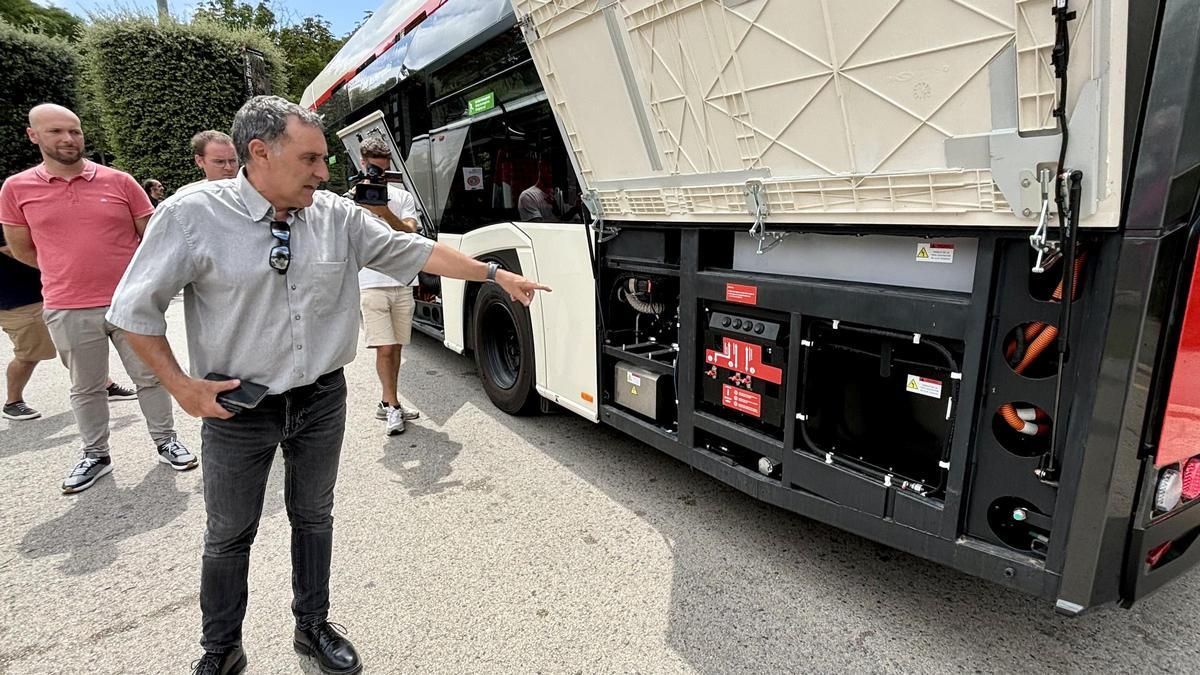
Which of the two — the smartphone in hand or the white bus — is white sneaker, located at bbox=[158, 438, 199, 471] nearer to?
the smartphone in hand

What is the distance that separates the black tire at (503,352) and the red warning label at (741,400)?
1.75 metres

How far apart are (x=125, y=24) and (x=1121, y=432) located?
17318 mm

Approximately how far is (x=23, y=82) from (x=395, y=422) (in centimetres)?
1744

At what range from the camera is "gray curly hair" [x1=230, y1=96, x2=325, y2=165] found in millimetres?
1727

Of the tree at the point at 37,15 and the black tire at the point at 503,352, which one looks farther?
the tree at the point at 37,15

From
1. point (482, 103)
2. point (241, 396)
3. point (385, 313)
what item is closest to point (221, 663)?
point (241, 396)

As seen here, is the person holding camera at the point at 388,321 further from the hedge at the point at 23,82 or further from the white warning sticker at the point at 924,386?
the hedge at the point at 23,82

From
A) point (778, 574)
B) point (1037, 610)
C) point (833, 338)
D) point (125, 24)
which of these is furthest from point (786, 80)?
point (125, 24)

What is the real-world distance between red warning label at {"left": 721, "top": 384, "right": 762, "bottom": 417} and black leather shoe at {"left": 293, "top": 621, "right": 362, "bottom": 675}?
1.72 meters

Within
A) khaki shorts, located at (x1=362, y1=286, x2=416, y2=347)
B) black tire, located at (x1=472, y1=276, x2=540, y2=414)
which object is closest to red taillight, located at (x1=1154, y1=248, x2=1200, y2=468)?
black tire, located at (x1=472, y1=276, x2=540, y2=414)

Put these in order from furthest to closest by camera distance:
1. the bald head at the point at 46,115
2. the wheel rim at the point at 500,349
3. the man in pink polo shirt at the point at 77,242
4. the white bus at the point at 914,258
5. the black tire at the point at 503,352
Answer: the wheel rim at the point at 500,349
the black tire at the point at 503,352
the man in pink polo shirt at the point at 77,242
the bald head at the point at 46,115
the white bus at the point at 914,258

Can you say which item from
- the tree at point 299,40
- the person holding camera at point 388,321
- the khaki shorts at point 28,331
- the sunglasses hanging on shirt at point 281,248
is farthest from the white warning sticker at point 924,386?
the tree at point 299,40

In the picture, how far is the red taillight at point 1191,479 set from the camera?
1.80m

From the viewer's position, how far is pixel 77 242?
331 centimetres
